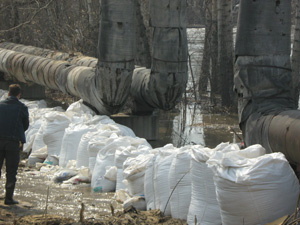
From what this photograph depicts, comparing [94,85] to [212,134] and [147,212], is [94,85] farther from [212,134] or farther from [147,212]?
[147,212]

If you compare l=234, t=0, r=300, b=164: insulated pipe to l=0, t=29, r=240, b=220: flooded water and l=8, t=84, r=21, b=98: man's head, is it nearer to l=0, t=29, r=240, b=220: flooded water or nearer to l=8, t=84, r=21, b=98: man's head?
l=0, t=29, r=240, b=220: flooded water

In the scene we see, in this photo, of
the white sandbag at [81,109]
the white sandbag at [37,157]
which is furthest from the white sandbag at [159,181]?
the white sandbag at [81,109]

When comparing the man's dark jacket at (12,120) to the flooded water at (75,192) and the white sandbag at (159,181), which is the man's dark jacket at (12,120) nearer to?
the flooded water at (75,192)

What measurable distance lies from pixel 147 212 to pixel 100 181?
1.52m

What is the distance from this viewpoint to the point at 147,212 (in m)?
5.83

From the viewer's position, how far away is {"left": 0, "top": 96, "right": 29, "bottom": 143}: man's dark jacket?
6926 mm

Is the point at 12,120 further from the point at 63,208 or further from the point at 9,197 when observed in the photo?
the point at 63,208

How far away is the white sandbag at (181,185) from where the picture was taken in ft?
18.5

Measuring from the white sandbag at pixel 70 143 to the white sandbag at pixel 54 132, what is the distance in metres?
0.38

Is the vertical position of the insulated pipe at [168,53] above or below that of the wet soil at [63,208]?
above

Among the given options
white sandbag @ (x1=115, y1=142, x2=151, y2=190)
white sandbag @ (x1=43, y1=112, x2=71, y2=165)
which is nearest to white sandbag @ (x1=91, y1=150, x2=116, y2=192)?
white sandbag @ (x1=115, y1=142, x2=151, y2=190)

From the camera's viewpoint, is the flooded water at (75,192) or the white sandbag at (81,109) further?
the white sandbag at (81,109)

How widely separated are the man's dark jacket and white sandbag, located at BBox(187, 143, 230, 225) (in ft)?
7.87

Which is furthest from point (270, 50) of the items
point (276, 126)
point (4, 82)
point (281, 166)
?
point (4, 82)
